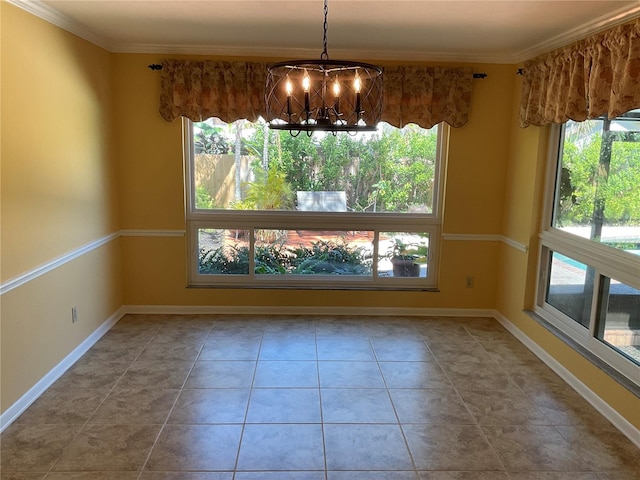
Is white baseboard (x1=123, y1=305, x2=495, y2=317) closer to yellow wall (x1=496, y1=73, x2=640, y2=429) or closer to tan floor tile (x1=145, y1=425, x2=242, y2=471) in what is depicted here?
yellow wall (x1=496, y1=73, x2=640, y2=429)

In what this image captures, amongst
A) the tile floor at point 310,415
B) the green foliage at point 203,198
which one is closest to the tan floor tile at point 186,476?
the tile floor at point 310,415

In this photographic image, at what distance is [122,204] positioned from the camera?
4398 millimetres

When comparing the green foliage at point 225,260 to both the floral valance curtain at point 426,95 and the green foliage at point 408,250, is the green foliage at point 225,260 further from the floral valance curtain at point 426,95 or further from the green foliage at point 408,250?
the floral valance curtain at point 426,95

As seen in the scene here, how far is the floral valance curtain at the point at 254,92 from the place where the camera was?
412cm

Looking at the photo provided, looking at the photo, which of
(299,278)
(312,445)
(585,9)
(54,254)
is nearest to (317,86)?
(585,9)

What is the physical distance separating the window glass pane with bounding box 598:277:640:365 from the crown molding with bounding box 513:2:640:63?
1.56 metres

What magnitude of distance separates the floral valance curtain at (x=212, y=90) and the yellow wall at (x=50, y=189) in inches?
20.6

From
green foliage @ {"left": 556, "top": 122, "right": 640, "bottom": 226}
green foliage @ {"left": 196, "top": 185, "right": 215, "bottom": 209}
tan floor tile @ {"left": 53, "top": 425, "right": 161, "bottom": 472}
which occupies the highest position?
green foliage @ {"left": 556, "top": 122, "right": 640, "bottom": 226}

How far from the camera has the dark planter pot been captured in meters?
4.71

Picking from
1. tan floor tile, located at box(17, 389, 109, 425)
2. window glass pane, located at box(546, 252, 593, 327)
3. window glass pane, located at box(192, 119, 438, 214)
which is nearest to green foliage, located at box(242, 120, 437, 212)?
window glass pane, located at box(192, 119, 438, 214)

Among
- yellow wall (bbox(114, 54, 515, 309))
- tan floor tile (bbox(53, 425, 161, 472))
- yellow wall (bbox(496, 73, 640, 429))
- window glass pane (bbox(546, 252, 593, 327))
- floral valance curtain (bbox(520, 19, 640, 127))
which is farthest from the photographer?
yellow wall (bbox(114, 54, 515, 309))

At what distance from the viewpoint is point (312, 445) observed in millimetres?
2584

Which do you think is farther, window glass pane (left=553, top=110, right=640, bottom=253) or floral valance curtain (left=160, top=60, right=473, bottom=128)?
floral valance curtain (left=160, top=60, right=473, bottom=128)

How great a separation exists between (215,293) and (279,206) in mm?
1023
